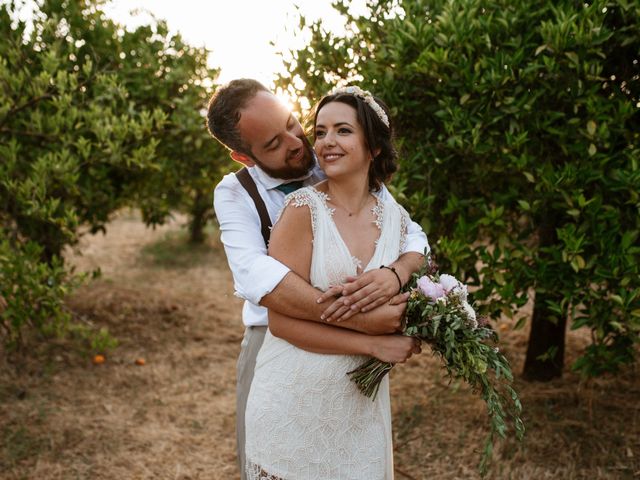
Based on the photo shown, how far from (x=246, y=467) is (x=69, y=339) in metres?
4.31

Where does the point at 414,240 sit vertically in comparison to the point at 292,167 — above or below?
below

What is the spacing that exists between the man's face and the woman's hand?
30.0 inches

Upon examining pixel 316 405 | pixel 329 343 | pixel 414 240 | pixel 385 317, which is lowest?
pixel 316 405

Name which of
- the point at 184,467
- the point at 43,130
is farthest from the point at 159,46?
the point at 184,467

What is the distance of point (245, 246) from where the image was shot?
2.12 m

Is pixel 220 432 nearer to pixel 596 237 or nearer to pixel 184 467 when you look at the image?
pixel 184 467

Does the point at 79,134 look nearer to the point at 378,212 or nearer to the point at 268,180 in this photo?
the point at 268,180

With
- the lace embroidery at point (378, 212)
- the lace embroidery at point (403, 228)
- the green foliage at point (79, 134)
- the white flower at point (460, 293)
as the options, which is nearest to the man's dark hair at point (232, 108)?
the lace embroidery at point (378, 212)

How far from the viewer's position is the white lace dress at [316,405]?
208cm

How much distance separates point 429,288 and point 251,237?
0.66 m

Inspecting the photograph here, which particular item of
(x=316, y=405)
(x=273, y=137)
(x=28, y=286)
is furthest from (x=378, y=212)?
(x=28, y=286)

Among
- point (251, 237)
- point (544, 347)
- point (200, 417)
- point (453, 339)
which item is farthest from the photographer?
point (200, 417)

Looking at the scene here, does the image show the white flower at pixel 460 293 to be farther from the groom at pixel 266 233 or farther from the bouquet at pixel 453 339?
the groom at pixel 266 233

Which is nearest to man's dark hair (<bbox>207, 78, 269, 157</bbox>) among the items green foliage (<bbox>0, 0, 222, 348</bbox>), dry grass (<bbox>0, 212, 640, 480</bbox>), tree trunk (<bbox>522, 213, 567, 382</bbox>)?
dry grass (<bbox>0, 212, 640, 480</bbox>)
